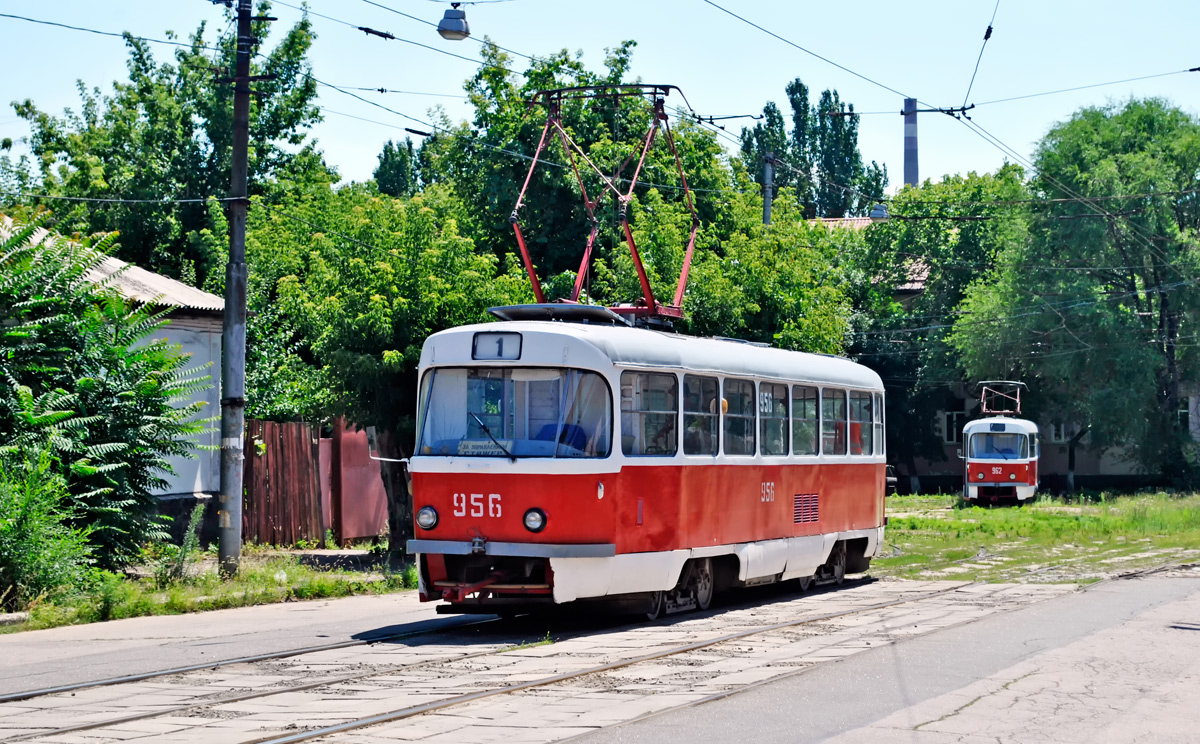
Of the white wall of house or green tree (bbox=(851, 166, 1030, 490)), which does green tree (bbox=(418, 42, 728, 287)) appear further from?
green tree (bbox=(851, 166, 1030, 490))

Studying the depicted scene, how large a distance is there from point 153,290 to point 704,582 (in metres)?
11.2

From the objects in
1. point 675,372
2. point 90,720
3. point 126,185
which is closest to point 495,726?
point 90,720

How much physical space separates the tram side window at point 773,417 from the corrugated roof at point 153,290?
361 inches

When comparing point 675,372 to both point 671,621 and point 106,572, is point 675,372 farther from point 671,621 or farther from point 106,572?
point 106,572

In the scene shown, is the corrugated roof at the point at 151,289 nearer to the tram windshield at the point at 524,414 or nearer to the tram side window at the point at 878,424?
the tram windshield at the point at 524,414

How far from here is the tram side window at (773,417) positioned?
16.8m

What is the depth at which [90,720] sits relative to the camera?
8.52m

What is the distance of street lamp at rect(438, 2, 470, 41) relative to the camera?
745 inches

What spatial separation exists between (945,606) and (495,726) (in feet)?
29.5

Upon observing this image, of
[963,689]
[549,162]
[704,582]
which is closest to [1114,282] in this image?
[549,162]

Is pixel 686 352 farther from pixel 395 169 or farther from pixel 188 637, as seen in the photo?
pixel 395 169

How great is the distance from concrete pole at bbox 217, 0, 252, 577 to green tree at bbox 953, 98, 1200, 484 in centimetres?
3269

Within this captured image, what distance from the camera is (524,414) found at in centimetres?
1355

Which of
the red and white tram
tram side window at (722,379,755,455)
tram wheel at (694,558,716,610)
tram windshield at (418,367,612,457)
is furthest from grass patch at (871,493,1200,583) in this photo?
tram windshield at (418,367,612,457)
